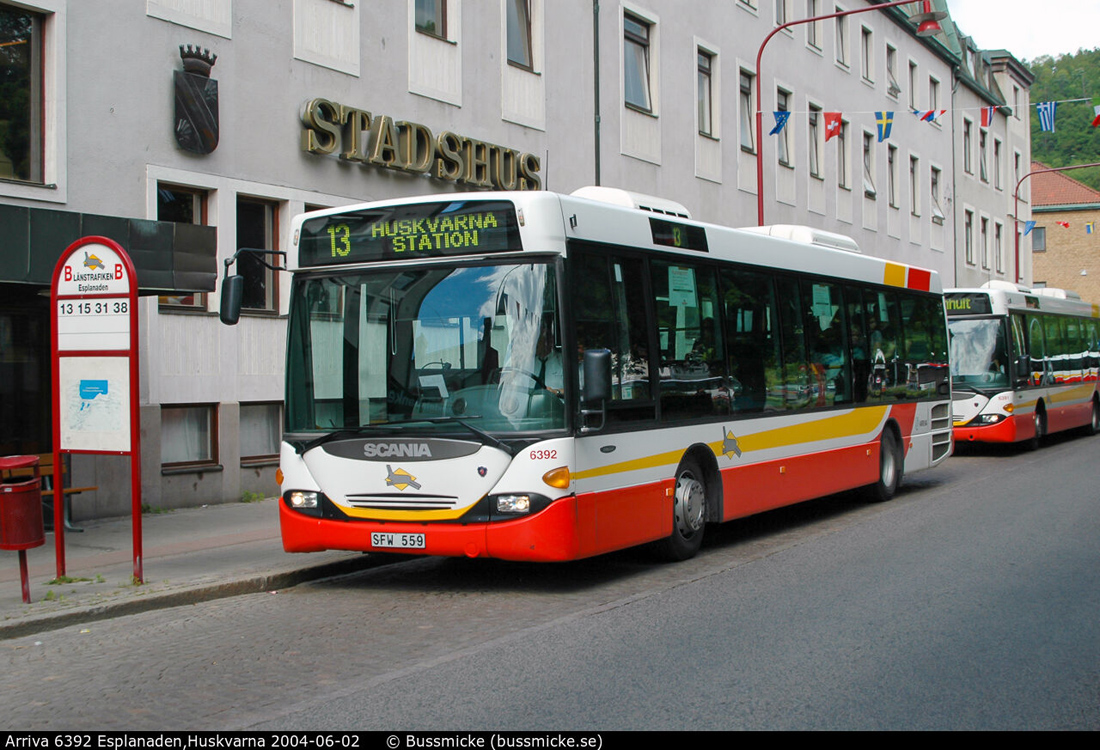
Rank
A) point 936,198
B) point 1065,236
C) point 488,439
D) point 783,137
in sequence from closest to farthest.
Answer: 1. point 488,439
2. point 783,137
3. point 936,198
4. point 1065,236

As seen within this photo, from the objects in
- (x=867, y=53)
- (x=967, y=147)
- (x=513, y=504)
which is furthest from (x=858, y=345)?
(x=967, y=147)

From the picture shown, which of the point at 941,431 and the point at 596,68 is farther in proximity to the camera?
the point at 596,68

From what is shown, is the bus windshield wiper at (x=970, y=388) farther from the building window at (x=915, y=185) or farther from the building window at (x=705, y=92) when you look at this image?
the building window at (x=915, y=185)

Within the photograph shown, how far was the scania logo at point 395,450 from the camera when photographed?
334 inches

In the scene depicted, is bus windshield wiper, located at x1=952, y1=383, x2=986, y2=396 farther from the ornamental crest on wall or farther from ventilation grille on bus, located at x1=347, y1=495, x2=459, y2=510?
ventilation grille on bus, located at x1=347, y1=495, x2=459, y2=510

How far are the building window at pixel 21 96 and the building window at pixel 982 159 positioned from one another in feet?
137

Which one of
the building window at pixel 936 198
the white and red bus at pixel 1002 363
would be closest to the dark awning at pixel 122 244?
the white and red bus at pixel 1002 363

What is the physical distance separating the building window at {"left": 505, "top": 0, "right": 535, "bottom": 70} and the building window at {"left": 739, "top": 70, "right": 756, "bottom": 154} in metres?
9.35

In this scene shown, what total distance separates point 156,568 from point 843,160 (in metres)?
28.7

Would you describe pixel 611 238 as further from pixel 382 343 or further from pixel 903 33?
pixel 903 33

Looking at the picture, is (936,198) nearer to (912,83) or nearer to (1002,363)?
(912,83)

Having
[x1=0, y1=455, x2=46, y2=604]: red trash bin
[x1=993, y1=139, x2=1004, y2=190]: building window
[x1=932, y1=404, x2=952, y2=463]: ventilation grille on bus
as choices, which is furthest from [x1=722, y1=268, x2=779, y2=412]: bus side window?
[x1=993, y1=139, x2=1004, y2=190]: building window

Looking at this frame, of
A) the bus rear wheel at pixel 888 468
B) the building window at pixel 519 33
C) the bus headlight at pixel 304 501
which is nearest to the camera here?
the bus headlight at pixel 304 501

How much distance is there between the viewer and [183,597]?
868cm
